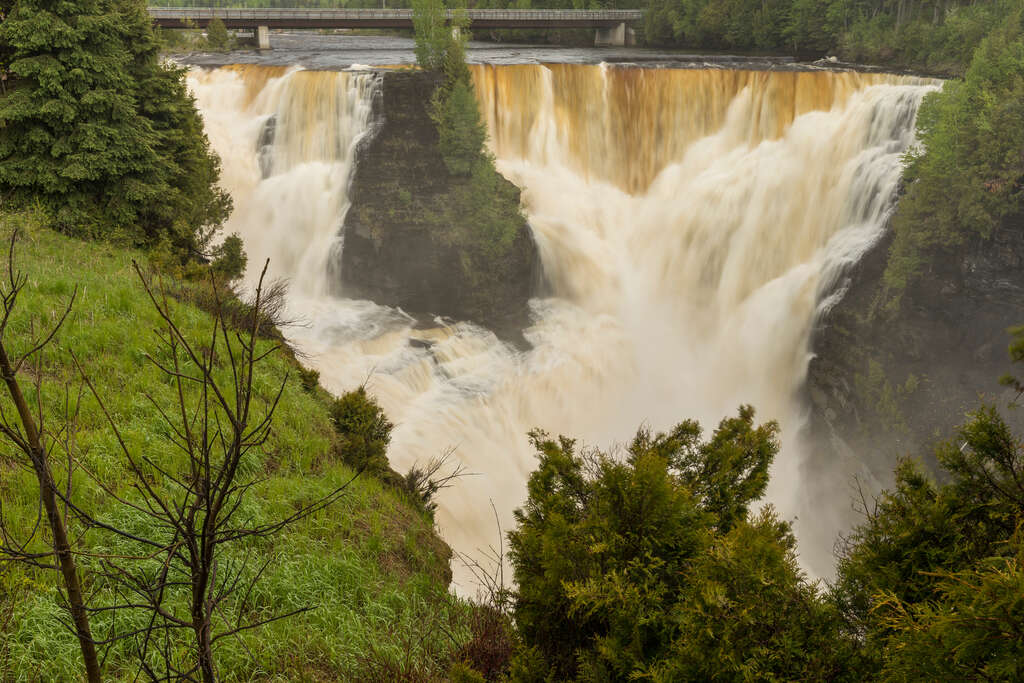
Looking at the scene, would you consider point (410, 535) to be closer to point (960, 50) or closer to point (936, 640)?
point (936, 640)

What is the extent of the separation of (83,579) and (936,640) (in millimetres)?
4974

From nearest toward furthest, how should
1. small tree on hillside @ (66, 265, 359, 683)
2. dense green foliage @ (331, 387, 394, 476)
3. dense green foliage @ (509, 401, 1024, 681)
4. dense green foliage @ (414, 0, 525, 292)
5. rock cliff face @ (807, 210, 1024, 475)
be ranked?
small tree on hillside @ (66, 265, 359, 683) < dense green foliage @ (509, 401, 1024, 681) < dense green foliage @ (331, 387, 394, 476) < rock cliff face @ (807, 210, 1024, 475) < dense green foliage @ (414, 0, 525, 292)

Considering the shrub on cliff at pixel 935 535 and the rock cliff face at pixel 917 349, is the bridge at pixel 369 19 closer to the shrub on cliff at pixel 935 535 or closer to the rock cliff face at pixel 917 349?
the rock cliff face at pixel 917 349

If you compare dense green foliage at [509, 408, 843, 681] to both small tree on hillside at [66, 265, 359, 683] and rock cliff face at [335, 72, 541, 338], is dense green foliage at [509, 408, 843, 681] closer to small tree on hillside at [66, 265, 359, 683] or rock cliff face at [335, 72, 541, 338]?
small tree on hillside at [66, 265, 359, 683]

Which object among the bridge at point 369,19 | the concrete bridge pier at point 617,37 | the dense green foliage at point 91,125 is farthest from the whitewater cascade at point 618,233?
the concrete bridge pier at point 617,37

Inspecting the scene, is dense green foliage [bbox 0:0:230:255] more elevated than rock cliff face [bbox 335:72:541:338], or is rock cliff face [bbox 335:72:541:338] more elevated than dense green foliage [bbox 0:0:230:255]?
rock cliff face [bbox 335:72:541:338]

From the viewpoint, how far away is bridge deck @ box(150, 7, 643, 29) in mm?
33531

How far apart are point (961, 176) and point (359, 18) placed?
97.1 feet

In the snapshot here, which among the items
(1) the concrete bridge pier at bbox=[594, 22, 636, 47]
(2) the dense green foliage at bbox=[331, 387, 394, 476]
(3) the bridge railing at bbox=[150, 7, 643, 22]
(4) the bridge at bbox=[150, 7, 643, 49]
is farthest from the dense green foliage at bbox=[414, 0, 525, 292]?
(1) the concrete bridge pier at bbox=[594, 22, 636, 47]

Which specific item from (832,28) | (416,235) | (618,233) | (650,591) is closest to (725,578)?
(650,591)

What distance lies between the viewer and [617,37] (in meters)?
41.5

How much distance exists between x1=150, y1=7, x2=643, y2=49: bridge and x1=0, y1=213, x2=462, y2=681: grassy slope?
27.7 meters

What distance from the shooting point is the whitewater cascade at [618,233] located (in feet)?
62.6

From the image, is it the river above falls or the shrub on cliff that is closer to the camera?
the shrub on cliff
